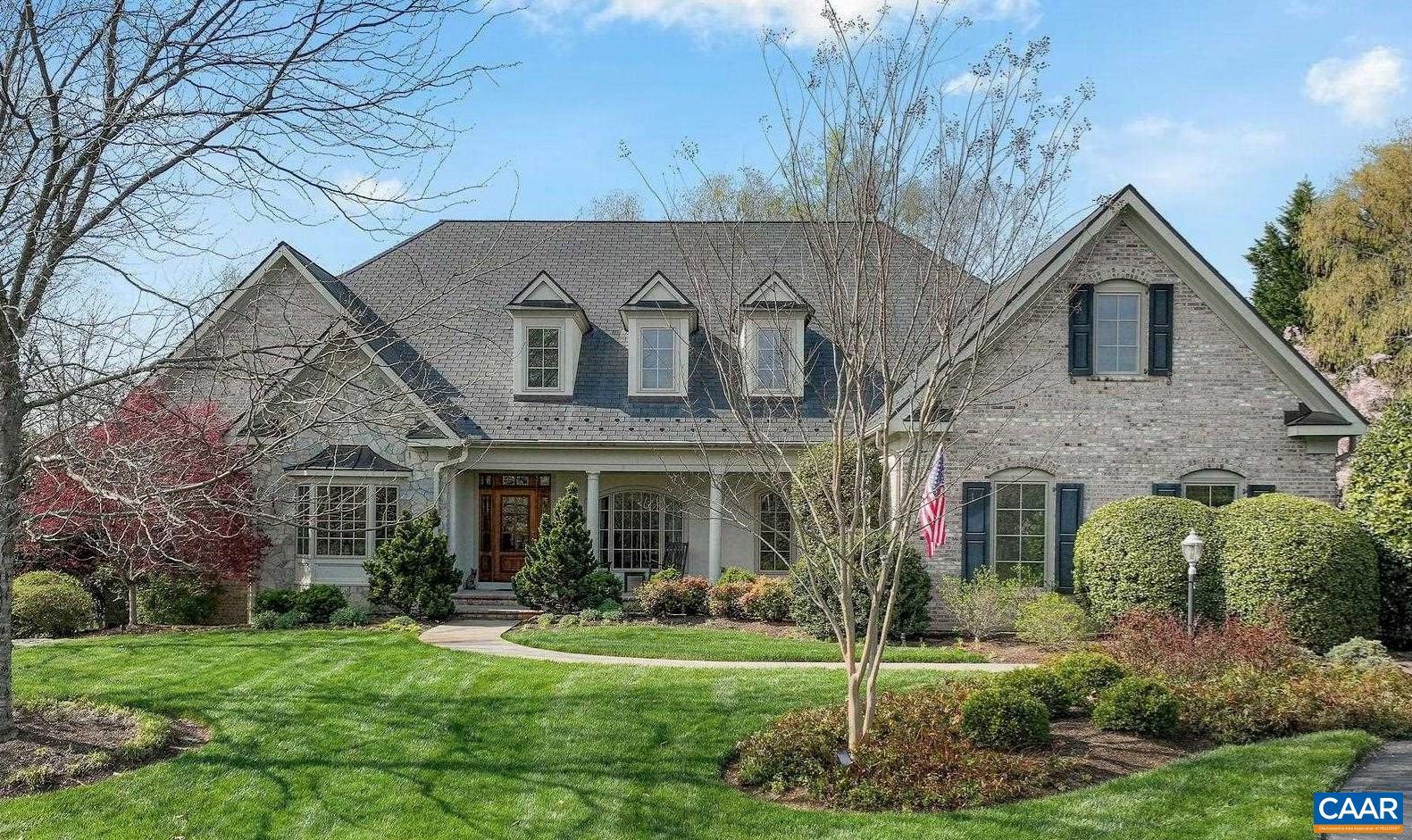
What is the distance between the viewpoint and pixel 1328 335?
27016 millimetres

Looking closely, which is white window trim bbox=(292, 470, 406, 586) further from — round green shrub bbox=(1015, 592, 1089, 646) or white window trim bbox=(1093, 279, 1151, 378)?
white window trim bbox=(1093, 279, 1151, 378)

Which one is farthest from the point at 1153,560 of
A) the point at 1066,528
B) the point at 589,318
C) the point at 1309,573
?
the point at 589,318

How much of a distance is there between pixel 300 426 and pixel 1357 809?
8.29m

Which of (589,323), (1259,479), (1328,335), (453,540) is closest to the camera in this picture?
(1259,479)

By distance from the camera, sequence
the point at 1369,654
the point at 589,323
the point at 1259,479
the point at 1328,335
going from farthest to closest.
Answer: the point at 1328,335, the point at 589,323, the point at 1259,479, the point at 1369,654

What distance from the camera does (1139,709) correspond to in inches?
333

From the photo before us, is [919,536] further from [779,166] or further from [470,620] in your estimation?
[779,166]

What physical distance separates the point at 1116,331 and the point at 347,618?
1327 centimetres

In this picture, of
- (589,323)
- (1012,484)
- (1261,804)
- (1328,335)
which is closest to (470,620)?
(589,323)

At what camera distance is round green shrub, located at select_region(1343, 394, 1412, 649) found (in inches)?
519

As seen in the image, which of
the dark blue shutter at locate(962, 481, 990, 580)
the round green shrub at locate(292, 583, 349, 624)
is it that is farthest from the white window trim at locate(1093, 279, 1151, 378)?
the round green shrub at locate(292, 583, 349, 624)

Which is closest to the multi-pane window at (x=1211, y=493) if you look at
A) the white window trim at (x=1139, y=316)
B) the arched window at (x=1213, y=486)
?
the arched window at (x=1213, y=486)

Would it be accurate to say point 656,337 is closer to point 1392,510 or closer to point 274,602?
point 274,602

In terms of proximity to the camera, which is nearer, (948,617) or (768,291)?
(948,617)
